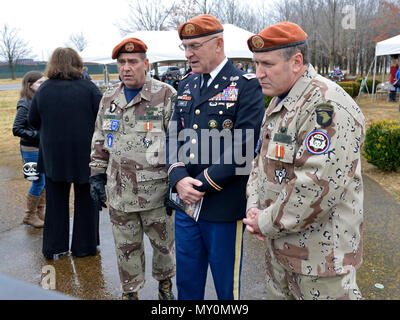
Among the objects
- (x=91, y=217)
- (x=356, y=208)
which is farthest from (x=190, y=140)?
(x=91, y=217)

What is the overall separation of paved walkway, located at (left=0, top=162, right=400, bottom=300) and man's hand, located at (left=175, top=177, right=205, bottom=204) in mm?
1183

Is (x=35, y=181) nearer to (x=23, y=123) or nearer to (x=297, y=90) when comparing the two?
(x=23, y=123)

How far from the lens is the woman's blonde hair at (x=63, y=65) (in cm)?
333

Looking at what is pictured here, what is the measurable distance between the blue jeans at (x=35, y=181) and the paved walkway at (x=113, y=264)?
18.8 inches

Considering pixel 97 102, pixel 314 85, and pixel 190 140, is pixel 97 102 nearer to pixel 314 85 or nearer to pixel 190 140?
pixel 190 140

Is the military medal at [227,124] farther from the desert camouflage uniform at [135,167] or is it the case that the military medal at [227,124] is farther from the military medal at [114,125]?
the military medal at [114,125]

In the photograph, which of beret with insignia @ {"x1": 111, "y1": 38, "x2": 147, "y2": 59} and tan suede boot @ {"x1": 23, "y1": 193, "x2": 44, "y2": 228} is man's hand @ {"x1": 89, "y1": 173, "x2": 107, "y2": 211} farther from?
tan suede boot @ {"x1": 23, "y1": 193, "x2": 44, "y2": 228}

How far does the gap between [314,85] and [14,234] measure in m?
4.10

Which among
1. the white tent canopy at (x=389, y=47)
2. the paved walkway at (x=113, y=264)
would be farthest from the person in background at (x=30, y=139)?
the white tent canopy at (x=389, y=47)

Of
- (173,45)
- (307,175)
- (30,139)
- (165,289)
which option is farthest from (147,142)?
(173,45)

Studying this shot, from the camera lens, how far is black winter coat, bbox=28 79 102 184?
338cm

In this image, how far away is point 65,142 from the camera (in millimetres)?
3471

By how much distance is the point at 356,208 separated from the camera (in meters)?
1.68

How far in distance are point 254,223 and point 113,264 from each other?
2302 mm
